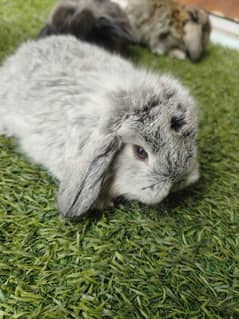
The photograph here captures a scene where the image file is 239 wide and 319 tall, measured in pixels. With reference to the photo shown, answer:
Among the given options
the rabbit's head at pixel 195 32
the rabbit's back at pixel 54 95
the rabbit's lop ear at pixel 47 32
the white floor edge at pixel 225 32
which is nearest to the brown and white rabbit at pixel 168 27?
the rabbit's head at pixel 195 32

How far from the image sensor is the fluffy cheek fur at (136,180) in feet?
3.76

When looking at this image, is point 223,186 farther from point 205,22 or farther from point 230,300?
point 205,22

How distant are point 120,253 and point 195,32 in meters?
2.21

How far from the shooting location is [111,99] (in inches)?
→ 46.9

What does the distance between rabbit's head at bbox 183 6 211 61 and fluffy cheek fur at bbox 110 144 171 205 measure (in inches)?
75.3

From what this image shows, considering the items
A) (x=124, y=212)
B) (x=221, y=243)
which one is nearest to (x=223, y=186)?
(x=221, y=243)

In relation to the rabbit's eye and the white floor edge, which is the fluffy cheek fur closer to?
the rabbit's eye

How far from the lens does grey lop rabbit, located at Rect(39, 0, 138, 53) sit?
2.12m

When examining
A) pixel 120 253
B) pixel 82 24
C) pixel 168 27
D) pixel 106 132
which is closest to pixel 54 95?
pixel 106 132

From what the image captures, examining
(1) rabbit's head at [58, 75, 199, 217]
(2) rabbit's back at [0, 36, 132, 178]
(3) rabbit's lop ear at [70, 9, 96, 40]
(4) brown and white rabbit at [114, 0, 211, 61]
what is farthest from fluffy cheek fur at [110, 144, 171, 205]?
(4) brown and white rabbit at [114, 0, 211, 61]

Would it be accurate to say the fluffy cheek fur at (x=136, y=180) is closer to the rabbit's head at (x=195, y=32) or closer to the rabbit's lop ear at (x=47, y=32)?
the rabbit's lop ear at (x=47, y=32)

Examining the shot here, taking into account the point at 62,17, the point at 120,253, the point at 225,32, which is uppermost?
the point at 62,17

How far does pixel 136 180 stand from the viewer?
1163mm

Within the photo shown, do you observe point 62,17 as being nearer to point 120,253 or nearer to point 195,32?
point 195,32
